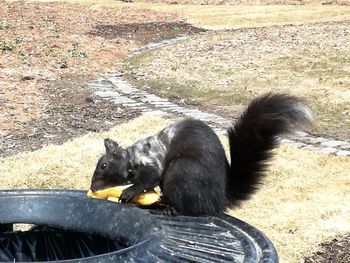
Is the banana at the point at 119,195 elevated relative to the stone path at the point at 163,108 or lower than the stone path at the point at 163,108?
elevated

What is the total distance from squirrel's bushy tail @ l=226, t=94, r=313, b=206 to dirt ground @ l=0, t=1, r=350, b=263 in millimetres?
1583

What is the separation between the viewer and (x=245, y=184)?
4.59 m

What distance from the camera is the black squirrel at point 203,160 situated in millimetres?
4156

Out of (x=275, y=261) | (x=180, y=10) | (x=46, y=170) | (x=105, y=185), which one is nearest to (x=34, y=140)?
(x=46, y=170)

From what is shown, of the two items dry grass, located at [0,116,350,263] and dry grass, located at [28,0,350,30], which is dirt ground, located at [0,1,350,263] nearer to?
dry grass, located at [0,116,350,263]

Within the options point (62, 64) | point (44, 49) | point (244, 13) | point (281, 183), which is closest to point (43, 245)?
point (281, 183)

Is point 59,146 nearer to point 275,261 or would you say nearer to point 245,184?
point 245,184

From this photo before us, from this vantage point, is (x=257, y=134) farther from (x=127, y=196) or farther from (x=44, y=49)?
(x=44, y=49)

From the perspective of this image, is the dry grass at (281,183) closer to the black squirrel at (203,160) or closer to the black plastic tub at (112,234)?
the black squirrel at (203,160)

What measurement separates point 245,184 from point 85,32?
46.7 feet

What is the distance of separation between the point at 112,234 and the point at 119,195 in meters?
0.71

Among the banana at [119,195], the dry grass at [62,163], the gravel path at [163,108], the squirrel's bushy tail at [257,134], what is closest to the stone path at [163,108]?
the gravel path at [163,108]

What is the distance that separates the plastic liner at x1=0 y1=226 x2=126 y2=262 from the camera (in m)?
4.07

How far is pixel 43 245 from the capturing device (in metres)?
4.21
